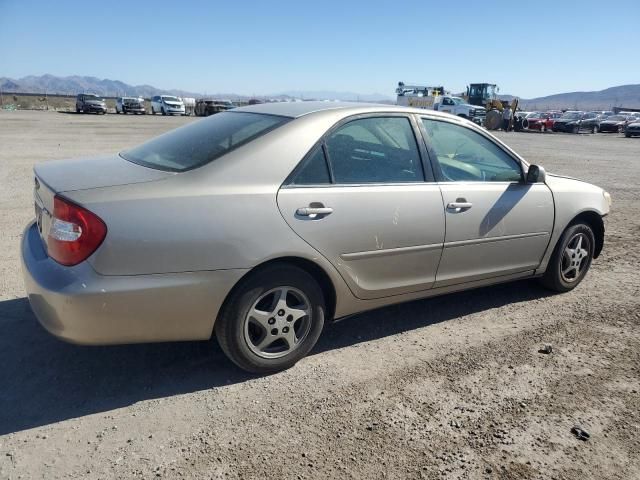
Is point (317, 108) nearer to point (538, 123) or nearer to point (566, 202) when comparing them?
point (566, 202)

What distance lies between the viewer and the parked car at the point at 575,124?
38.4 m

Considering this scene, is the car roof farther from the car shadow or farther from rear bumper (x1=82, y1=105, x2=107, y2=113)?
rear bumper (x1=82, y1=105, x2=107, y2=113)

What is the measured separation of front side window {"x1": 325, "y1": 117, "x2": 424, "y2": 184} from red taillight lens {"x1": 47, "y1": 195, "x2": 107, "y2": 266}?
57.4 inches

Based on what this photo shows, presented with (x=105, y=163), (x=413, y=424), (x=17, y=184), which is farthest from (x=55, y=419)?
(x=17, y=184)

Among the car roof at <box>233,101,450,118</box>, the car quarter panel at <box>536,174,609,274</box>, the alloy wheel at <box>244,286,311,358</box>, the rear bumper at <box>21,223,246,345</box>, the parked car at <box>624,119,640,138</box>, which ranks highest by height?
the parked car at <box>624,119,640,138</box>

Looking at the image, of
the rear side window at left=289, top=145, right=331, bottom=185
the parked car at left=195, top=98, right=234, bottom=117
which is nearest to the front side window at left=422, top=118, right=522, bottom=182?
the rear side window at left=289, top=145, right=331, bottom=185

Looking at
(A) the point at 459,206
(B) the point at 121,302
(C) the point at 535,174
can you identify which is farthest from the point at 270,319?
(C) the point at 535,174

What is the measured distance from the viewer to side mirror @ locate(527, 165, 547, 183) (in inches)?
167

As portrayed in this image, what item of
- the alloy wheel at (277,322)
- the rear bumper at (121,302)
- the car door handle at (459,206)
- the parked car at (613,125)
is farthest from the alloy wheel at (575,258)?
the parked car at (613,125)

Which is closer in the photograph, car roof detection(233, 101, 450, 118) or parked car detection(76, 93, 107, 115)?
car roof detection(233, 101, 450, 118)

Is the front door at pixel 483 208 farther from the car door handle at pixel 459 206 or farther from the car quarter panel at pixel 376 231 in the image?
the car quarter panel at pixel 376 231

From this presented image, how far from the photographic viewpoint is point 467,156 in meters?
4.15

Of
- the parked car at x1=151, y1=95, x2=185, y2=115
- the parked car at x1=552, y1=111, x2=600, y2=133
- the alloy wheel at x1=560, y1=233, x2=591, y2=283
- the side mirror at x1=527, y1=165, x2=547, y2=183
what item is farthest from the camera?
the parked car at x1=151, y1=95, x2=185, y2=115

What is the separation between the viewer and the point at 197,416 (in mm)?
2830
